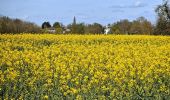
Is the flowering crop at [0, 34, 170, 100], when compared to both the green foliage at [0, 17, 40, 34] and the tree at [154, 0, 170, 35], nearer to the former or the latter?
the green foliage at [0, 17, 40, 34]

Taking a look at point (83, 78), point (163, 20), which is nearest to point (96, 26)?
point (163, 20)

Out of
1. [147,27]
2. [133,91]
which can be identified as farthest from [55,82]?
[147,27]

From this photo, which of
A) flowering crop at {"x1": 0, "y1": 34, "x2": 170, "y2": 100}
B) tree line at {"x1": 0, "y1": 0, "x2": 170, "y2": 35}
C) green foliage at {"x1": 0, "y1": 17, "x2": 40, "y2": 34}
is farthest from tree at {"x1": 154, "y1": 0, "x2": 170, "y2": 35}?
flowering crop at {"x1": 0, "y1": 34, "x2": 170, "y2": 100}

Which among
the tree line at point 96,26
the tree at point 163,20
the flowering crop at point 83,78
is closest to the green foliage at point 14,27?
the tree line at point 96,26

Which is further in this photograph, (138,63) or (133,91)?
(138,63)

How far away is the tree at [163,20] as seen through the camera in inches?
Result: 2086

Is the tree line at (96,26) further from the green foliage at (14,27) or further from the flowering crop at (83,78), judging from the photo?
the flowering crop at (83,78)

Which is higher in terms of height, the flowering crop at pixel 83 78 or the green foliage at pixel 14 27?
the green foliage at pixel 14 27

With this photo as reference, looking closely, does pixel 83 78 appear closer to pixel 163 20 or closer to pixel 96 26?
pixel 163 20

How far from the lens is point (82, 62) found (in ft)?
44.0

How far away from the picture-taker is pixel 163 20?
55.2 m

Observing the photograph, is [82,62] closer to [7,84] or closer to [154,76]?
[154,76]

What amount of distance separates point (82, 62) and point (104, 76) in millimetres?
2611

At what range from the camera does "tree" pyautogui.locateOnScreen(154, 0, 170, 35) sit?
52994 mm
